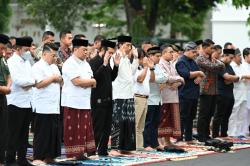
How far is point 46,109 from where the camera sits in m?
13.4

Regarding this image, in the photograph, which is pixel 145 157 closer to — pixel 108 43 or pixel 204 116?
pixel 108 43

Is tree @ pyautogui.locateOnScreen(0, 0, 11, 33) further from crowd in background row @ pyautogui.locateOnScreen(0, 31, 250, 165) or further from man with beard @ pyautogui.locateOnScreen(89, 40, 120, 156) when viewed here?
man with beard @ pyautogui.locateOnScreen(89, 40, 120, 156)

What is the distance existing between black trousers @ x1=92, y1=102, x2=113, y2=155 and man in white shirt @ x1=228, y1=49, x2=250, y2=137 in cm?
530

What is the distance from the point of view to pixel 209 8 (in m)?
37.5

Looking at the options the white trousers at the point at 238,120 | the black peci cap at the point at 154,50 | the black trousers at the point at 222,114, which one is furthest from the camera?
the white trousers at the point at 238,120

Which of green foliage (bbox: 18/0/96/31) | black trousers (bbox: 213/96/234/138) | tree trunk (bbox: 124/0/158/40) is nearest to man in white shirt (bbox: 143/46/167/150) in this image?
black trousers (bbox: 213/96/234/138)

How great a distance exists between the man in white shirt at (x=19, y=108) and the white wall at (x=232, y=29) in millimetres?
23818

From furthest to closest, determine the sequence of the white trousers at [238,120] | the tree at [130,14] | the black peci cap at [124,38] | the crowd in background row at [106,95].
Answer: the tree at [130,14]
the white trousers at [238,120]
the black peci cap at [124,38]
the crowd in background row at [106,95]

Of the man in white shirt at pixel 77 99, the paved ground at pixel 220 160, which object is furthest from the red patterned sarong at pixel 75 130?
the paved ground at pixel 220 160

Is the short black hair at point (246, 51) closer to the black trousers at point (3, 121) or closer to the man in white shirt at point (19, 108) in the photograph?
the man in white shirt at point (19, 108)

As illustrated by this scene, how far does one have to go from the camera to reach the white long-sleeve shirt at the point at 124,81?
14922 millimetres

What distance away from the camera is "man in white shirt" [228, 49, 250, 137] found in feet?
62.8

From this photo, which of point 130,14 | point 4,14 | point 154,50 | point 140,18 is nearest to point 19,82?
point 154,50

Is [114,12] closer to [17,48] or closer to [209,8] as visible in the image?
[209,8]
